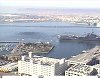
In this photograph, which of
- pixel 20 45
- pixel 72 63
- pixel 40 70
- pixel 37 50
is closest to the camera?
pixel 40 70

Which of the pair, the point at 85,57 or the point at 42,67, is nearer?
the point at 42,67

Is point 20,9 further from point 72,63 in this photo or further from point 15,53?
point 72,63

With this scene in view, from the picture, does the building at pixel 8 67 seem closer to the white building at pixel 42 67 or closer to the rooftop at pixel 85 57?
the white building at pixel 42 67

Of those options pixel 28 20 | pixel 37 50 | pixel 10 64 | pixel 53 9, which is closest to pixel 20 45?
pixel 37 50

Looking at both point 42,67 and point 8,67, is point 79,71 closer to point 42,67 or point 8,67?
point 42,67

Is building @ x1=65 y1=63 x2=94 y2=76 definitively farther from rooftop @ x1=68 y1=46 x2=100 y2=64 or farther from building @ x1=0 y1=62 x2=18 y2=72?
building @ x1=0 y1=62 x2=18 y2=72

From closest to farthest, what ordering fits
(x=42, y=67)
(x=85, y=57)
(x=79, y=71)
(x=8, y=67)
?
(x=79, y=71)
(x=42, y=67)
(x=8, y=67)
(x=85, y=57)

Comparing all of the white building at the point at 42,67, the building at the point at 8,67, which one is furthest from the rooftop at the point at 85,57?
the building at the point at 8,67

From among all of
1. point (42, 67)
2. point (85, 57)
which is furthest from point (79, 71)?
point (85, 57)
